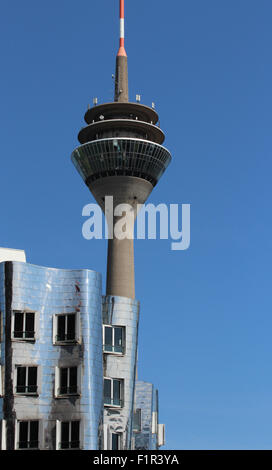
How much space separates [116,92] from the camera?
14262 cm

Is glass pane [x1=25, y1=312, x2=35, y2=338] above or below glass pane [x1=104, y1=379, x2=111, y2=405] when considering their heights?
above

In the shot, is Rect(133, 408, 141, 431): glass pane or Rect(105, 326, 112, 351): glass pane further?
Rect(133, 408, 141, 431): glass pane

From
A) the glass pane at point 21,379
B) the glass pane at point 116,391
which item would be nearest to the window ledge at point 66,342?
the glass pane at point 21,379

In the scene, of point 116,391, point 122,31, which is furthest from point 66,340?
point 122,31

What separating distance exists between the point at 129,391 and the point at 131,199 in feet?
198

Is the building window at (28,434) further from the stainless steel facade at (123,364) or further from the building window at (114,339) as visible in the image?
the building window at (114,339)

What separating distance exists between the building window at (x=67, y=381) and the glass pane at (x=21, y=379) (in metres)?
2.67

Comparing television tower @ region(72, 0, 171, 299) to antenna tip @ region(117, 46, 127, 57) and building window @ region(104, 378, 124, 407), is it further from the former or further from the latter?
building window @ region(104, 378, 124, 407)

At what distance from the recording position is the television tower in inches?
5290

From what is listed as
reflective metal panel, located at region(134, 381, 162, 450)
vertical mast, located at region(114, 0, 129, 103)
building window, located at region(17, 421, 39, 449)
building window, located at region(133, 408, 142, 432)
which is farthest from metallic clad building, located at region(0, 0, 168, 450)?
vertical mast, located at region(114, 0, 129, 103)

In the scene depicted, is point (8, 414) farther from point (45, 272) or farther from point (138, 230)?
point (138, 230)

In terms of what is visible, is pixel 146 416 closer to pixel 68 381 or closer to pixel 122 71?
pixel 68 381

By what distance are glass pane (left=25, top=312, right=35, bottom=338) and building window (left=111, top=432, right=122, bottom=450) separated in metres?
13.6
